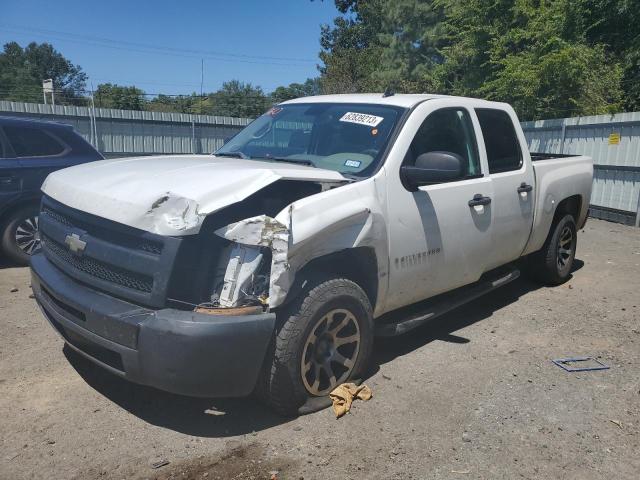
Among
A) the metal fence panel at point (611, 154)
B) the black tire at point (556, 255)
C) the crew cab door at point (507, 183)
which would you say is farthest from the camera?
the metal fence panel at point (611, 154)

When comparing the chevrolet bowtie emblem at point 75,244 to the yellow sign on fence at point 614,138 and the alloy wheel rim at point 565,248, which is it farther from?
the yellow sign on fence at point 614,138

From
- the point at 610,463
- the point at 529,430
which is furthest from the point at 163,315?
the point at 610,463

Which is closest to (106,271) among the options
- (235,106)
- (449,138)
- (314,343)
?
(314,343)

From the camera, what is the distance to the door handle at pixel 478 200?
Answer: 4474mm

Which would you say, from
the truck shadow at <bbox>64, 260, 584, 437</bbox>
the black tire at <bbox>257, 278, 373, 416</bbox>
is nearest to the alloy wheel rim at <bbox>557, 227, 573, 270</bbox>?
the truck shadow at <bbox>64, 260, 584, 437</bbox>

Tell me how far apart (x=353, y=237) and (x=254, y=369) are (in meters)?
1.02

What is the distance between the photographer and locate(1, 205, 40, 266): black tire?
6.58m

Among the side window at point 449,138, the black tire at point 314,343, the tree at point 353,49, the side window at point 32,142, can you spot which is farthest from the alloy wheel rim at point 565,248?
the tree at point 353,49

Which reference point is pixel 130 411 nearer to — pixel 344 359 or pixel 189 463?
pixel 189 463

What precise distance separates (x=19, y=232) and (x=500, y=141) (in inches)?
218

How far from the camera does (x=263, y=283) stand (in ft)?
9.98

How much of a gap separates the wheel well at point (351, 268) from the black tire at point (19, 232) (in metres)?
4.53

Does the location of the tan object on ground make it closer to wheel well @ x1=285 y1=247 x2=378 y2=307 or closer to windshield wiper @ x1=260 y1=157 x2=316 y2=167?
wheel well @ x1=285 y1=247 x2=378 y2=307

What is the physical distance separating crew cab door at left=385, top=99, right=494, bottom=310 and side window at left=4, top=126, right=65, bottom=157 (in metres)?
4.81
